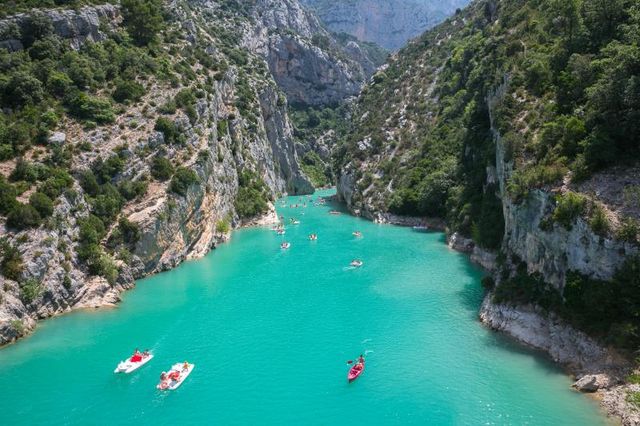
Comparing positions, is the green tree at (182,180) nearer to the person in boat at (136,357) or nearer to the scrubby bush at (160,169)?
the scrubby bush at (160,169)

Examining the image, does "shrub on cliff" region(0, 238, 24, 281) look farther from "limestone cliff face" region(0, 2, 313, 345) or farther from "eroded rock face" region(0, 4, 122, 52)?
"eroded rock face" region(0, 4, 122, 52)

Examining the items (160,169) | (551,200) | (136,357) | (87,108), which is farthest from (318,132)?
(136,357)

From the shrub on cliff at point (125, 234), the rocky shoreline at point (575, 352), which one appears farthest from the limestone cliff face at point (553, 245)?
the shrub on cliff at point (125, 234)

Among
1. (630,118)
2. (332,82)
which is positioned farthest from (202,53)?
(332,82)

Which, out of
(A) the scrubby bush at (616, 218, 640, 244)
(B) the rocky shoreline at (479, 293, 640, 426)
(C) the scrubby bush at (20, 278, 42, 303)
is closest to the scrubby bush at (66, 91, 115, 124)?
(C) the scrubby bush at (20, 278, 42, 303)

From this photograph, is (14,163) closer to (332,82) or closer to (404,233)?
(404,233)
